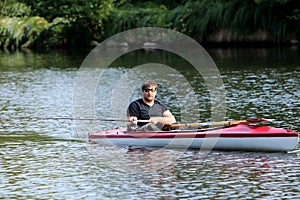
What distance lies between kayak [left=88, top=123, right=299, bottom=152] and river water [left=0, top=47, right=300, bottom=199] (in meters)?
0.22

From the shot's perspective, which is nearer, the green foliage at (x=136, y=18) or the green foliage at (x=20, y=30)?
the green foliage at (x=136, y=18)

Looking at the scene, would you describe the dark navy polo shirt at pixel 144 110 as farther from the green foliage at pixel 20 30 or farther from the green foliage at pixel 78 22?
the green foliage at pixel 20 30

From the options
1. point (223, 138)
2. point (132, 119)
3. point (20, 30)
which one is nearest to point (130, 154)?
point (132, 119)

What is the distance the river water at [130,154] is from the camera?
1359 cm

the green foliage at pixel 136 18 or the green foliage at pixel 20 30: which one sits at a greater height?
the green foliage at pixel 136 18

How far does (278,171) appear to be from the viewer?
48.1ft

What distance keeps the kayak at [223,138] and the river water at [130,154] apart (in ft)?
0.71

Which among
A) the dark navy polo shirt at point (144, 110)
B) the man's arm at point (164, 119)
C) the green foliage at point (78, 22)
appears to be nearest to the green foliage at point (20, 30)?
the green foliage at point (78, 22)

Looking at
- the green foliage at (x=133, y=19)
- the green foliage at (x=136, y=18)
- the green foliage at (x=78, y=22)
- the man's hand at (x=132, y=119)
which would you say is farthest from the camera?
the green foliage at (x=78, y=22)

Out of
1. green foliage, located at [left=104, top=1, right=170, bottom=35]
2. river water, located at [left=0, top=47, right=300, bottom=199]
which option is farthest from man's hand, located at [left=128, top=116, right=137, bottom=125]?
green foliage, located at [left=104, top=1, right=170, bottom=35]

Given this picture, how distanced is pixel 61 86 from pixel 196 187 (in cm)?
1873

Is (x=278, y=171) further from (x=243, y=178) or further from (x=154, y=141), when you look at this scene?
(x=154, y=141)

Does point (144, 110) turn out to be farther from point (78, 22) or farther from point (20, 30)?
point (20, 30)

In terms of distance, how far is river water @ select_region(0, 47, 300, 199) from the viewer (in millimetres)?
13587
